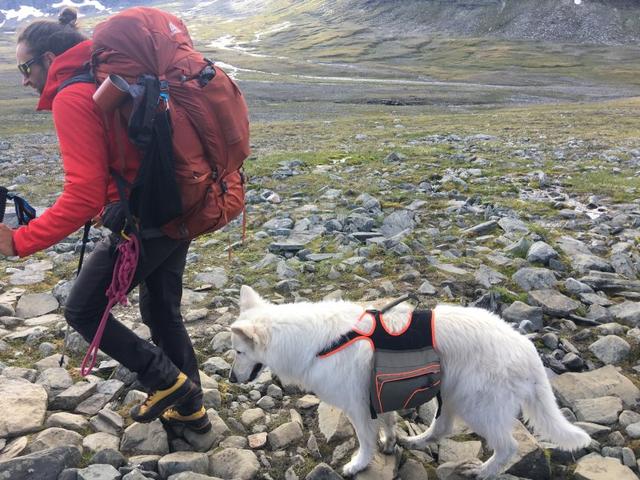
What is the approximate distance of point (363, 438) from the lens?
14.2 ft

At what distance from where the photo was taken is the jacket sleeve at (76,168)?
3375 mm

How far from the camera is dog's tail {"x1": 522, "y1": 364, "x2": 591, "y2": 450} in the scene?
13.2ft

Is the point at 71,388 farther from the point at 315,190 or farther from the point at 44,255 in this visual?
the point at 315,190

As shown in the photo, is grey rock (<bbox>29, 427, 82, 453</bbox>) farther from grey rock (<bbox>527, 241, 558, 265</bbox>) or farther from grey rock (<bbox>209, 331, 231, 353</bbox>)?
grey rock (<bbox>527, 241, 558, 265</bbox>)

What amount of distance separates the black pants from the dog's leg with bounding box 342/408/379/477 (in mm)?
1405

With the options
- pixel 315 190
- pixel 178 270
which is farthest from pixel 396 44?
pixel 178 270

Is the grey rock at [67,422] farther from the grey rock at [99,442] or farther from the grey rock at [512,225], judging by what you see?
the grey rock at [512,225]

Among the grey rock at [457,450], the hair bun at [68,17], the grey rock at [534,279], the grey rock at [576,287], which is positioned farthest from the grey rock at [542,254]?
the hair bun at [68,17]

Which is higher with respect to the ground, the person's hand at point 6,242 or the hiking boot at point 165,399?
the person's hand at point 6,242

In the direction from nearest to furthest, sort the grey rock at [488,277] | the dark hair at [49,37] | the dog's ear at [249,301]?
the dark hair at [49,37], the dog's ear at [249,301], the grey rock at [488,277]

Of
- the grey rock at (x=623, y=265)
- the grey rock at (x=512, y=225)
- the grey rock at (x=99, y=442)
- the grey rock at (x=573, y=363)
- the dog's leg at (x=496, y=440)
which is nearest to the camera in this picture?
the dog's leg at (x=496, y=440)

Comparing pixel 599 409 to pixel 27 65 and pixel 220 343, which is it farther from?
pixel 27 65

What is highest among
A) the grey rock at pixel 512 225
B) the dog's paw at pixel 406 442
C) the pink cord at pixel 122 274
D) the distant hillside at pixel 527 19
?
the distant hillside at pixel 527 19

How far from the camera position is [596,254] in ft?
27.6
